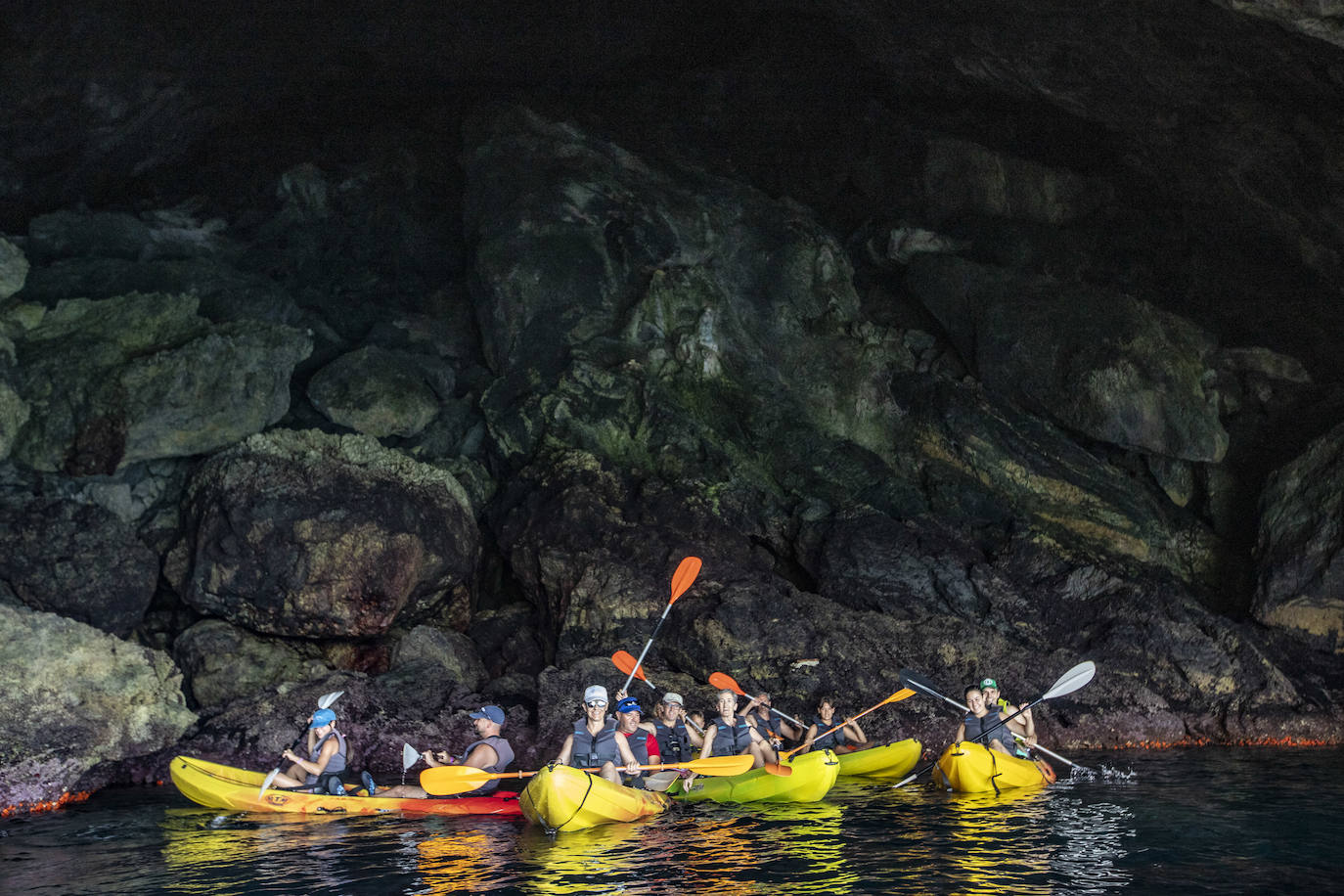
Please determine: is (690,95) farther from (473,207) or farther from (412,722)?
(412,722)

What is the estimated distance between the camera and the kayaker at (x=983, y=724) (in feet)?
31.8

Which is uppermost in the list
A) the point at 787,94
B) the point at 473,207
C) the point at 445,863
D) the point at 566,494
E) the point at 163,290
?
the point at 787,94

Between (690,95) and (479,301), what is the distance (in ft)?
16.8

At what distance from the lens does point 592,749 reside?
26.8 ft

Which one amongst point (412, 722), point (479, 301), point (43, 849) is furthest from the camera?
point (479, 301)

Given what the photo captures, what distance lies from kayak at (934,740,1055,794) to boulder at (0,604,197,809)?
7170mm

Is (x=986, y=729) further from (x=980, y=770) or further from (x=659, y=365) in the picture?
(x=659, y=365)

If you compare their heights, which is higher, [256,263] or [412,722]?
[256,263]

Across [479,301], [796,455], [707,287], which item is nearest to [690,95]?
[707,287]

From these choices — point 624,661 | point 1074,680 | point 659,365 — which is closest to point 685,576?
point 624,661

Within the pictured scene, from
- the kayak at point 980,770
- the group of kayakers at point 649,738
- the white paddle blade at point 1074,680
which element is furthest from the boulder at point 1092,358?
the kayak at point 980,770

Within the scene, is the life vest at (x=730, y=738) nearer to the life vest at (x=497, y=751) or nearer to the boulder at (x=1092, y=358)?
the life vest at (x=497, y=751)

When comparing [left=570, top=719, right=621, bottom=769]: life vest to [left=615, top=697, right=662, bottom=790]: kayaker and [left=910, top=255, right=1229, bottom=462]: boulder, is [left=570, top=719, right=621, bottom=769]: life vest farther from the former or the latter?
[left=910, top=255, right=1229, bottom=462]: boulder

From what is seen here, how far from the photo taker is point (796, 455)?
16.4 meters
